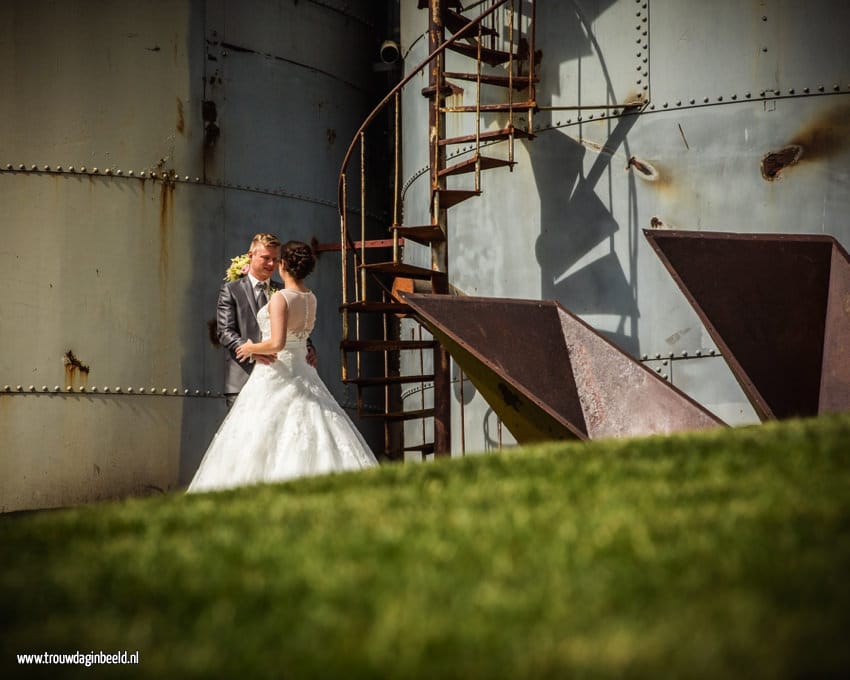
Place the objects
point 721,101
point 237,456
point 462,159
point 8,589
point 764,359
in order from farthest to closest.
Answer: point 462,159
point 721,101
point 237,456
point 764,359
point 8,589

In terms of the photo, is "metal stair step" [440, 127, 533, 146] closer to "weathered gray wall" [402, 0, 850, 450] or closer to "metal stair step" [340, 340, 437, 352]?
"weathered gray wall" [402, 0, 850, 450]

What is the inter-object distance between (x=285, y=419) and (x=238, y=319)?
1.65 m

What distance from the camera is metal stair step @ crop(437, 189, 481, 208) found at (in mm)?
9742

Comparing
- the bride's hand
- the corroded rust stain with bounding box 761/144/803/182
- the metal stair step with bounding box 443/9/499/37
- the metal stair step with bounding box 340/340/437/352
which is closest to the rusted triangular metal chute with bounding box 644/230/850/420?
the corroded rust stain with bounding box 761/144/803/182

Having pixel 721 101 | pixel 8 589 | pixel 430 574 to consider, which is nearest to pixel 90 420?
pixel 721 101

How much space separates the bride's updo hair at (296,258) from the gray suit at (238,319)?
3.72ft

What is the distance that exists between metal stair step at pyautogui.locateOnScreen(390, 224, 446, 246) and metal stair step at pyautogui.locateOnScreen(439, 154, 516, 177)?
0.49 m

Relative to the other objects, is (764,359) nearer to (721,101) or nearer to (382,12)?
(721,101)

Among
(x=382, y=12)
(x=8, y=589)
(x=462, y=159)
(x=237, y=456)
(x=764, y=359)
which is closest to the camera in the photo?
(x=8, y=589)

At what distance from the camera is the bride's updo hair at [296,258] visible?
7.75 metres

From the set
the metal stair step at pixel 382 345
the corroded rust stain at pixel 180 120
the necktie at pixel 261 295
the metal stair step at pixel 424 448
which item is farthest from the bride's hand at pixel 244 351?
the corroded rust stain at pixel 180 120

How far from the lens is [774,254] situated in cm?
689

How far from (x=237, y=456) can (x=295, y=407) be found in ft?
1.68

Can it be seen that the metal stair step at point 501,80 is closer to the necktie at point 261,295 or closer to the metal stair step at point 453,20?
the metal stair step at point 453,20
